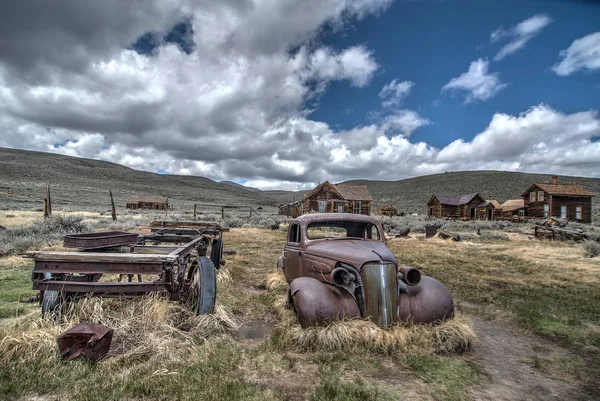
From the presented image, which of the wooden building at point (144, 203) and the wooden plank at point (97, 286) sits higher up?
the wooden building at point (144, 203)

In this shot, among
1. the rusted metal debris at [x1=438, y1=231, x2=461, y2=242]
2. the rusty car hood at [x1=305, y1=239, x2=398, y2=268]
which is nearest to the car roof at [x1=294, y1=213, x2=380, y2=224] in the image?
the rusty car hood at [x1=305, y1=239, x2=398, y2=268]

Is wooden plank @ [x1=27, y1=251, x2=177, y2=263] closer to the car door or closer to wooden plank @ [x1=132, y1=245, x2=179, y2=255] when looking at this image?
wooden plank @ [x1=132, y1=245, x2=179, y2=255]

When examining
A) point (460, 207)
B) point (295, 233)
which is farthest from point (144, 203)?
point (295, 233)

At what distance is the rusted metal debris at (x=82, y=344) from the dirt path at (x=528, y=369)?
3760 mm

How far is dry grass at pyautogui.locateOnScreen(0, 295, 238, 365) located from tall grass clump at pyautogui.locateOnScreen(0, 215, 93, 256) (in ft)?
24.9

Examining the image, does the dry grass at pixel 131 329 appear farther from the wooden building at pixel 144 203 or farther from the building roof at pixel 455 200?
the wooden building at pixel 144 203

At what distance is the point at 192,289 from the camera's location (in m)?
5.30

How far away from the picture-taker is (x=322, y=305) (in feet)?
14.1

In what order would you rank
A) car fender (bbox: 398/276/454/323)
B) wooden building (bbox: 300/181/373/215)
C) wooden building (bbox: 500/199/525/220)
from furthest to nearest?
wooden building (bbox: 500/199/525/220)
wooden building (bbox: 300/181/373/215)
car fender (bbox: 398/276/454/323)

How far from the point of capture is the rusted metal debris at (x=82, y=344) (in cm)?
338

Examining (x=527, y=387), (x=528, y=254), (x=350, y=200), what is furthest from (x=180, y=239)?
(x=350, y=200)

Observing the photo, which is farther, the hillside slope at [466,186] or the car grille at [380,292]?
the hillside slope at [466,186]

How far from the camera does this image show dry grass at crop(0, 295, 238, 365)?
3.48 metres

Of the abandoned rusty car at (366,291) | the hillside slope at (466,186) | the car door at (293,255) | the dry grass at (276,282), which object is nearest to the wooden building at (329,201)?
the dry grass at (276,282)
